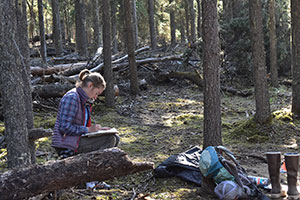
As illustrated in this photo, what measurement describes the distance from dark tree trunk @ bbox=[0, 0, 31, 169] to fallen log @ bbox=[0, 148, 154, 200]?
0.48 meters

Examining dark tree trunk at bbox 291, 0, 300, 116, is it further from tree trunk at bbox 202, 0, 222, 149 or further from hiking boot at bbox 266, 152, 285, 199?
hiking boot at bbox 266, 152, 285, 199

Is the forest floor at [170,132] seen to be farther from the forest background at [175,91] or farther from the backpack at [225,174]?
the backpack at [225,174]

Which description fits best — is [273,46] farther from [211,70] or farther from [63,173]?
[63,173]

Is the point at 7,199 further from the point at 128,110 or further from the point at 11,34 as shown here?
the point at 128,110

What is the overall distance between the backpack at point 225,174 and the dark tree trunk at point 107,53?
734 cm

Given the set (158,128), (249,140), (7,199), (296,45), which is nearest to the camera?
(7,199)

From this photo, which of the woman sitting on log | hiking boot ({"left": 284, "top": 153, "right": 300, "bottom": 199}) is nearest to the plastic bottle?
hiking boot ({"left": 284, "top": 153, "right": 300, "bottom": 199})

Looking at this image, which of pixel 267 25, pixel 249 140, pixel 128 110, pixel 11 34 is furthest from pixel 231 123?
pixel 267 25

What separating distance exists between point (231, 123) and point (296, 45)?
110 inches

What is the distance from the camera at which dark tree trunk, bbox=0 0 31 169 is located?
377cm

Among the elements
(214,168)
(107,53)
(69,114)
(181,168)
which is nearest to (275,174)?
(214,168)

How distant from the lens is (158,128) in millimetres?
9742

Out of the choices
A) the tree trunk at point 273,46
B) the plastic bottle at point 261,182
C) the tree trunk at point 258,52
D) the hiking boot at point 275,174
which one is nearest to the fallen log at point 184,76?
the tree trunk at point 273,46

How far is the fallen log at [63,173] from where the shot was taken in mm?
3312
